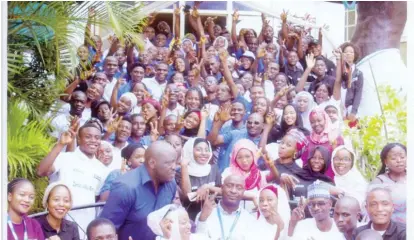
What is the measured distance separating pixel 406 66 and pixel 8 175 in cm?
308

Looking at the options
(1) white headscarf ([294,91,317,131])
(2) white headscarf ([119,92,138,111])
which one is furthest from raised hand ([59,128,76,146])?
(1) white headscarf ([294,91,317,131])

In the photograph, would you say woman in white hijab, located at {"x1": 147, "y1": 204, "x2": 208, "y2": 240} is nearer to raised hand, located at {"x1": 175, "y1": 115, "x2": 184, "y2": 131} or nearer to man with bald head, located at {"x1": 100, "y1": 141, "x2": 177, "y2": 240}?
man with bald head, located at {"x1": 100, "y1": 141, "x2": 177, "y2": 240}

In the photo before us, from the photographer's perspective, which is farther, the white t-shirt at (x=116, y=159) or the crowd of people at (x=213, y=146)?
the white t-shirt at (x=116, y=159)

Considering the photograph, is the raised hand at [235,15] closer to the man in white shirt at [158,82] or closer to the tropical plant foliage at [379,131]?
the man in white shirt at [158,82]

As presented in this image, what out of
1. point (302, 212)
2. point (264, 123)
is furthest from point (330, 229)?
point (264, 123)

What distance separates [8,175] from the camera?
5.06m

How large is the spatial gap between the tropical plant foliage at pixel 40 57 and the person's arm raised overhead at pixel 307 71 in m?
1.30

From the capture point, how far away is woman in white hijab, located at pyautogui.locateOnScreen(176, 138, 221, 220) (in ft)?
17.4

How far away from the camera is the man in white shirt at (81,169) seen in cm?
520

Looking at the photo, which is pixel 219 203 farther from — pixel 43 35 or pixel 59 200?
pixel 43 35

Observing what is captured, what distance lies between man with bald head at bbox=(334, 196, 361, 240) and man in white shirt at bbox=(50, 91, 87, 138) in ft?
6.79

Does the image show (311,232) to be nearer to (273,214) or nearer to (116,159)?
(273,214)

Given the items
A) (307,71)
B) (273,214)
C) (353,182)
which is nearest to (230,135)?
(273,214)

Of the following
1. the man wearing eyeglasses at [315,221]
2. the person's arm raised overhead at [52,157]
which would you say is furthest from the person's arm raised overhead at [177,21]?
the man wearing eyeglasses at [315,221]
